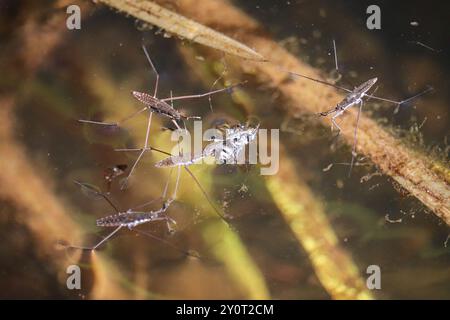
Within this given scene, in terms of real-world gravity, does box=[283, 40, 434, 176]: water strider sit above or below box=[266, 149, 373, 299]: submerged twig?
above

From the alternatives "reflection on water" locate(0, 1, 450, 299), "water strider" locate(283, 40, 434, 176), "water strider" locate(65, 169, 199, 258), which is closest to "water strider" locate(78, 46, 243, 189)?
"reflection on water" locate(0, 1, 450, 299)

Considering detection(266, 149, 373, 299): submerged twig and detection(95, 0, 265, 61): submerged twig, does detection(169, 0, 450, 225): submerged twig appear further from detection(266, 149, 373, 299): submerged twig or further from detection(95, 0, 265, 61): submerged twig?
detection(266, 149, 373, 299): submerged twig

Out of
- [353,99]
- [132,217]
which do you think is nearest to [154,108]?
[132,217]

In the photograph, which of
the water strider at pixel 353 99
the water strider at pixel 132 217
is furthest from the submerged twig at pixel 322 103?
the water strider at pixel 132 217

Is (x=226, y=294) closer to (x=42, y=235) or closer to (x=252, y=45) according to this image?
(x=42, y=235)

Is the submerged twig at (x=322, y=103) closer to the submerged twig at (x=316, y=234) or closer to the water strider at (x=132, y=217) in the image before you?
the submerged twig at (x=316, y=234)
